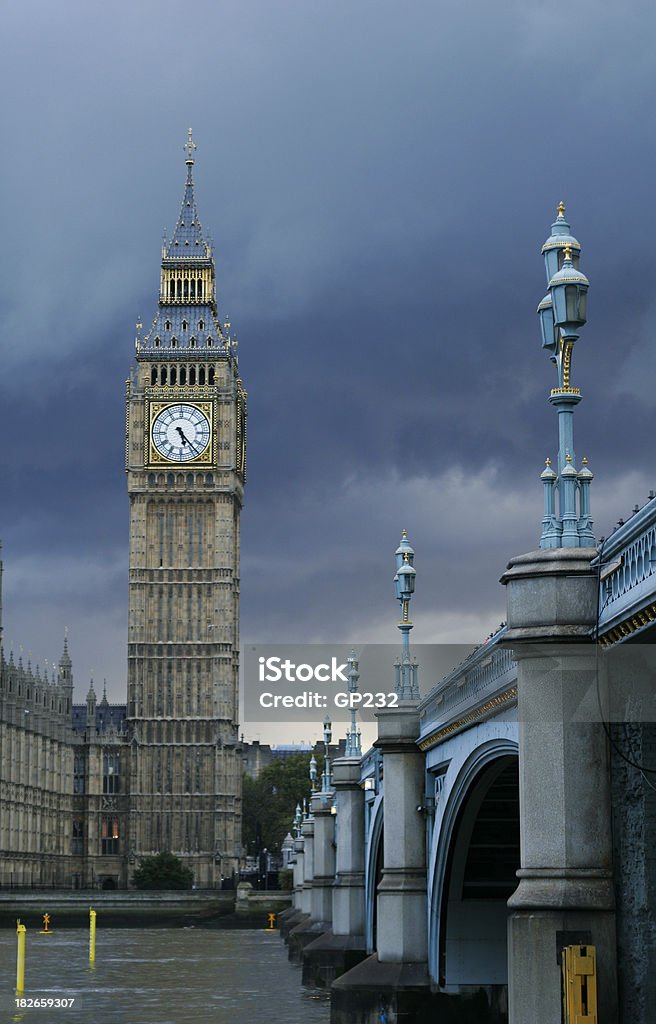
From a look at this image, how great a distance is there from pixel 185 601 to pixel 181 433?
13.8 m

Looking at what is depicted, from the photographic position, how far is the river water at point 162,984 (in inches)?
1762

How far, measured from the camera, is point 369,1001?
3403 centimetres

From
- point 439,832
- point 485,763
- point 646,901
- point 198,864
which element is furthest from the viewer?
point 198,864

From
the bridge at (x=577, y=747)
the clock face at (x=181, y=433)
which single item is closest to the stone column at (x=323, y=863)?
the bridge at (x=577, y=747)

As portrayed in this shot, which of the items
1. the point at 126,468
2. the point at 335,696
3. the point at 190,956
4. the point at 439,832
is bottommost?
the point at 190,956

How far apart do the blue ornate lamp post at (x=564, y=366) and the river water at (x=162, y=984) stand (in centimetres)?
2803

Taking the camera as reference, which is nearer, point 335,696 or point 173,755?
point 335,696

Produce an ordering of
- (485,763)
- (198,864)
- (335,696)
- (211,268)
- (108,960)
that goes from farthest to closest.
→ (211,268) → (198,864) → (335,696) → (108,960) → (485,763)

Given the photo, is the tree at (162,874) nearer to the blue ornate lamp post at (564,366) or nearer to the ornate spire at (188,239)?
the ornate spire at (188,239)

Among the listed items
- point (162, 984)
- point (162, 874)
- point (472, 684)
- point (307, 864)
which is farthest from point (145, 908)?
point (472, 684)

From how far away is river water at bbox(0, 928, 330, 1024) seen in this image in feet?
147

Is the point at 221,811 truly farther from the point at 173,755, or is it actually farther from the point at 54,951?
the point at 54,951

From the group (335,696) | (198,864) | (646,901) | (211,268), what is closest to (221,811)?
(198,864)

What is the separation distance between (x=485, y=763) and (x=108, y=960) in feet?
155
